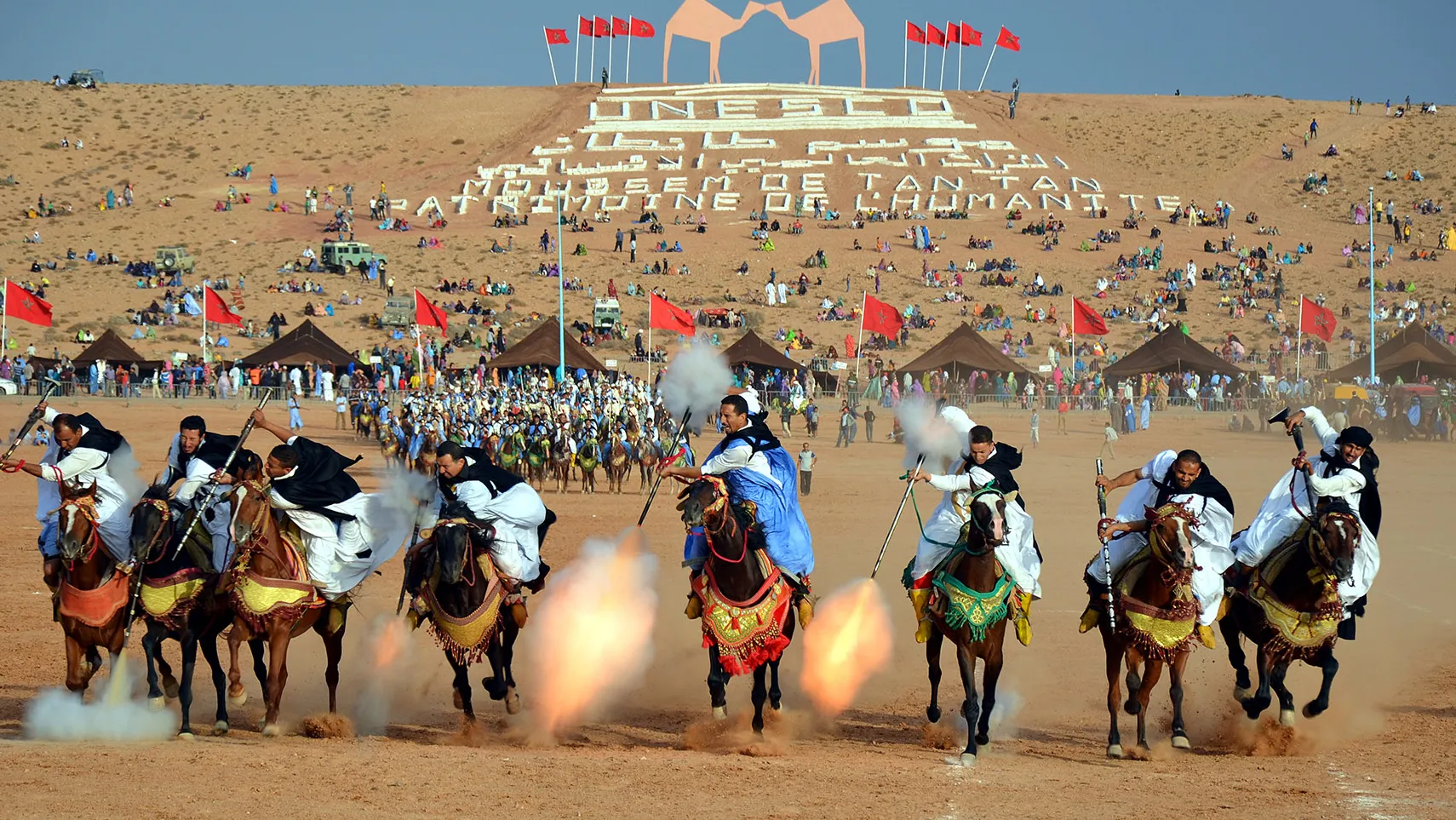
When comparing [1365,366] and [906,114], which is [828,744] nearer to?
[1365,366]

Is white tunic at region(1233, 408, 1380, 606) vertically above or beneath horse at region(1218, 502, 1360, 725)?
above

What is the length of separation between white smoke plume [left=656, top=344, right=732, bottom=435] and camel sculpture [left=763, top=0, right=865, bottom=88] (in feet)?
360

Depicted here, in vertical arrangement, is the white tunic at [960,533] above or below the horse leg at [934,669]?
above

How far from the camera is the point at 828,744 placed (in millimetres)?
12508

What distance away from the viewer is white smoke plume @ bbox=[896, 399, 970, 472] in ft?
44.4

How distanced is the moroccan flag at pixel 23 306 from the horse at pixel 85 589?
36158 millimetres

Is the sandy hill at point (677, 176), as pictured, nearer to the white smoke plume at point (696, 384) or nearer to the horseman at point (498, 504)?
the white smoke plume at point (696, 384)

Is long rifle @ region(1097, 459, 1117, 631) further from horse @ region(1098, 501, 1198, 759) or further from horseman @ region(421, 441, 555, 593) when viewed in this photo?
horseman @ region(421, 441, 555, 593)

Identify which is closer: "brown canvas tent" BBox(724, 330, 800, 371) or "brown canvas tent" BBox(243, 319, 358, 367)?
"brown canvas tent" BBox(724, 330, 800, 371)

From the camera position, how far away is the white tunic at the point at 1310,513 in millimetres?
12539

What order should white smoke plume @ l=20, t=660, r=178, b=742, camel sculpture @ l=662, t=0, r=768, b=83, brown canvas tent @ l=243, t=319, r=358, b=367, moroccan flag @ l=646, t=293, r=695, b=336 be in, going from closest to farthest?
1. white smoke plume @ l=20, t=660, r=178, b=742
2. moroccan flag @ l=646, t=293, r=695, b=336
3. brown canvas tent @ l=243, t=319, r=358, b=367
4. camel sculpture @ l=662, t=0, r=768, b=83

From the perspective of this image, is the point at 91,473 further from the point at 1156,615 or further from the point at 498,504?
the point at 1156,615

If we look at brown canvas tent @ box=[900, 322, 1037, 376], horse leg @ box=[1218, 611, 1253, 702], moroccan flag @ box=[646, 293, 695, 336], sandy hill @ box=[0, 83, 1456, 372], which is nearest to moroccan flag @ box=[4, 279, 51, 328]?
sandy hill @ box=[0, 83, 1456, 372]

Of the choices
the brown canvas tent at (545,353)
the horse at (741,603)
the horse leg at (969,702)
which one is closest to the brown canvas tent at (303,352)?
the brown canvas tent at (545,353)
